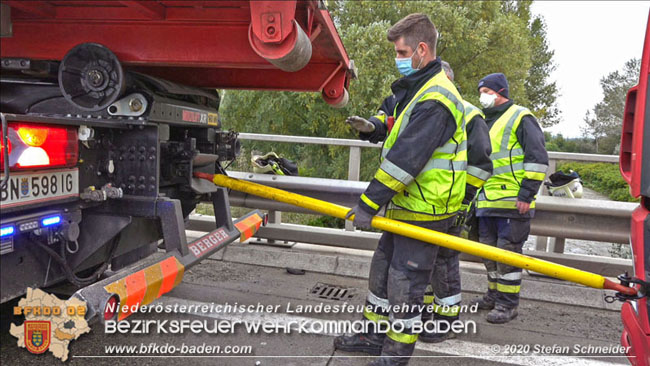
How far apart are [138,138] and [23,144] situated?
30.7 inches

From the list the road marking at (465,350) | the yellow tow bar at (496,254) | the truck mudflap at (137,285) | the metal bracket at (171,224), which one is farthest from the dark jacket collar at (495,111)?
the metal bracket at (171,224)

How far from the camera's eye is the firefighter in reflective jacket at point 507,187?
399cm

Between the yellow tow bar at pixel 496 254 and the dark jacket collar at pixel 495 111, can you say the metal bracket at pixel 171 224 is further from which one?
the dark jacket collar at pixel 495 111

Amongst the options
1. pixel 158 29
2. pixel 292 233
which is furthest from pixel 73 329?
pixel 292 233

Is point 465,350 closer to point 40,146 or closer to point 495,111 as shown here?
point 495,111

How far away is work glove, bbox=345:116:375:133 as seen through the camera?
11.3 feet

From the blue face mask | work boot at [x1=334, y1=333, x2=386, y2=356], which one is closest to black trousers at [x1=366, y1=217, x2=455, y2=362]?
work boot at [x1=334, y1=333, x2=386, y2=356]

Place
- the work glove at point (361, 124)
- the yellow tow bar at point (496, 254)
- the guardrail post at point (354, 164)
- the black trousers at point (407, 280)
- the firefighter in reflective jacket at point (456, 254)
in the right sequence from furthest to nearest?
the guardrail post at point (354, 164) → the firefighter in reflective jacket at point (456, 254) → the work glove at point (361, 124) → the black trousers at point (407, 280) → the yellow tow bar at point (496, 254)

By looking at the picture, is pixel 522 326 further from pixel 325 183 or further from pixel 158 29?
pixel 158 29

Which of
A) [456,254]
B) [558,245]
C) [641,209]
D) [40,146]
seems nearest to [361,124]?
[456,254]

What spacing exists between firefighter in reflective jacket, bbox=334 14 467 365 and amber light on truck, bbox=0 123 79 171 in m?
1.56

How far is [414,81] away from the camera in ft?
10.0

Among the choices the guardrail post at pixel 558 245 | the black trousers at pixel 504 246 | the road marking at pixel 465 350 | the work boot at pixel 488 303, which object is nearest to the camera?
the road marking at pixel 465 350

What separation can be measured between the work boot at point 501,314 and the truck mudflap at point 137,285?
86.3 inches
